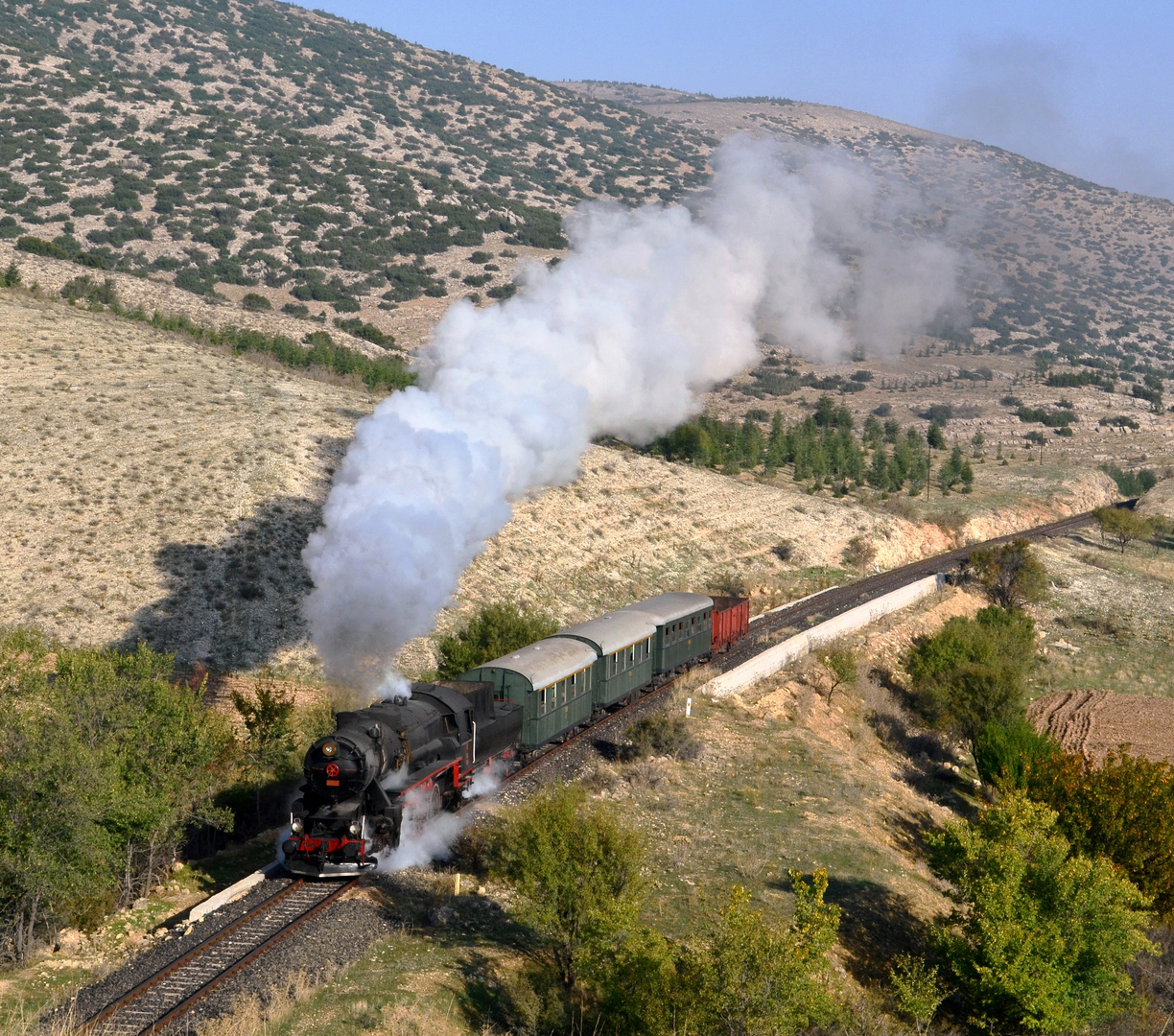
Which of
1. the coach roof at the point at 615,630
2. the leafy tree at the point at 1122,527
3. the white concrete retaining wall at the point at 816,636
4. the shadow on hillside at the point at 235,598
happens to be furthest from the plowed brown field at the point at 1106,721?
the shadow on hillside at the point at 235,598

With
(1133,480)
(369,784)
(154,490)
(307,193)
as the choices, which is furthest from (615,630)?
(307,193)

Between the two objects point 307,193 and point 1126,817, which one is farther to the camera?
point 307,193

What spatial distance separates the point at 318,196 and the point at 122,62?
A: 197 ft

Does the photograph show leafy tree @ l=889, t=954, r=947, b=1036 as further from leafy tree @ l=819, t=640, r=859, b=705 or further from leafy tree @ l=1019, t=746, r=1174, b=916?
leafy tree @ l=819, t=640, r=859, b=705

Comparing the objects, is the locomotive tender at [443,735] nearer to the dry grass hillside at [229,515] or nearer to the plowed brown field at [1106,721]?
the dry grass hillside at [229,515]

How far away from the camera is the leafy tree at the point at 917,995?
67.7 ft

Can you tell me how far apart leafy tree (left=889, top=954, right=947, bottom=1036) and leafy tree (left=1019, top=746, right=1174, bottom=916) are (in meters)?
10.9

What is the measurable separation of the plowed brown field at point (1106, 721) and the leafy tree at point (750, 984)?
36.0 meters

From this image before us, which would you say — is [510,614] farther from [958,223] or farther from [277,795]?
[958,223]

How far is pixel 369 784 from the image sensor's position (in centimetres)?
2184

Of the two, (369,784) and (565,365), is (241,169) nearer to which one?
(565,365)

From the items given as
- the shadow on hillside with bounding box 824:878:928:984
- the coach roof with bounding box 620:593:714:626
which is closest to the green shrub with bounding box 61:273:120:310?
the coach roof with bounding box 620:593:714:626

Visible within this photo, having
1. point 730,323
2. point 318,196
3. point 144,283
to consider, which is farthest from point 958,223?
point 730,323

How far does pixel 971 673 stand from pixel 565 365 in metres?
24.5
